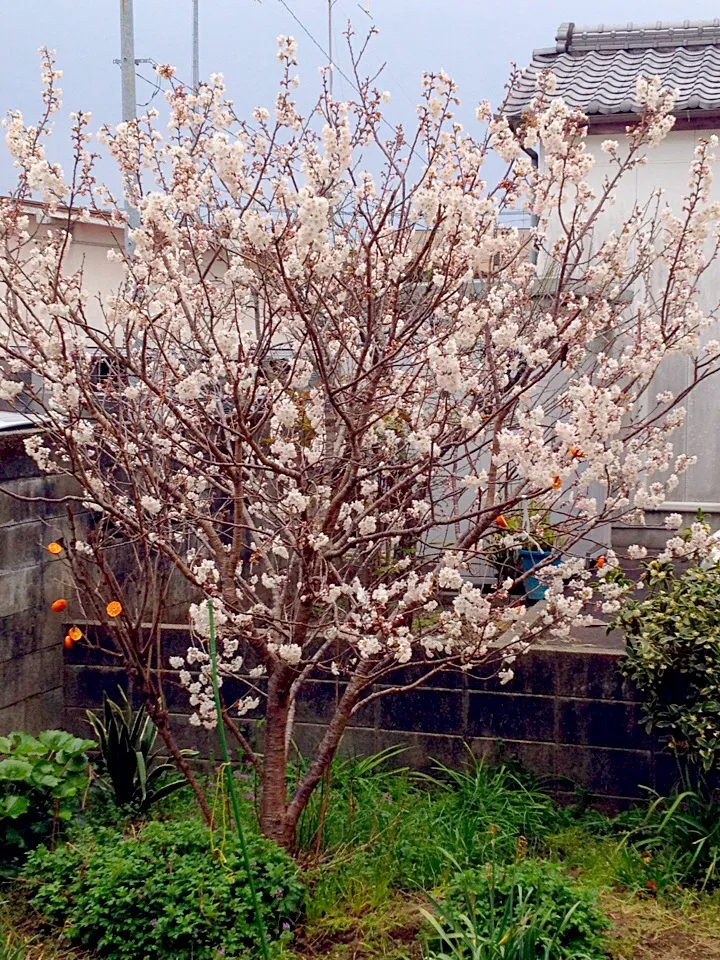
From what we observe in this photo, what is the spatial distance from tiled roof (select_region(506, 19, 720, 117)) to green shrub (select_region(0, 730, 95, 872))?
241 inches

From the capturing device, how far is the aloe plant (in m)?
4.34

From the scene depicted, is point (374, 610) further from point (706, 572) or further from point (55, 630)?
point (55, 630)

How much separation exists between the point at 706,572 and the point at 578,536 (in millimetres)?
960

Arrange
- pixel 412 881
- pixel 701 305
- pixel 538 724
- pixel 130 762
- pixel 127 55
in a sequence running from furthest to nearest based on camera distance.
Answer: pixel 127 55 < pixel 701 305 < pixel 538 724 < pixel 130 762 < pixel 412 881

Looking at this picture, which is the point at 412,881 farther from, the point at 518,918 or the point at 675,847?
the point at 675,847

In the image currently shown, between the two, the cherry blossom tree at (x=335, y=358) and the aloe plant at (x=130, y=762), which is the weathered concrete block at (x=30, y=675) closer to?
the aloe plant at (x=130, y=762)

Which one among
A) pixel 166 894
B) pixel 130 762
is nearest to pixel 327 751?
pixel 166 894

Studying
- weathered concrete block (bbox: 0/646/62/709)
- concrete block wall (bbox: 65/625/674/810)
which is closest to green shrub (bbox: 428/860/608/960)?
concrete block wall (bbox: 65/625/674/810)

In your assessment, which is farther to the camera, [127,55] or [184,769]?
[127,55]

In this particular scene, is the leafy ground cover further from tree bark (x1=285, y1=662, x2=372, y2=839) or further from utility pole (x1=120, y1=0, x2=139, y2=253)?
utility pole (x1=120, y1=0, x2=139, y2=253)

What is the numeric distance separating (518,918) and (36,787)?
1.92 m

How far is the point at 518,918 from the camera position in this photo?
3.09 m

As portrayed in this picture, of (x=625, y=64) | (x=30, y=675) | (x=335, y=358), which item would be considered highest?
(x=625, y=64)

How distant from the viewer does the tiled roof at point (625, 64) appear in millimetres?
7988
